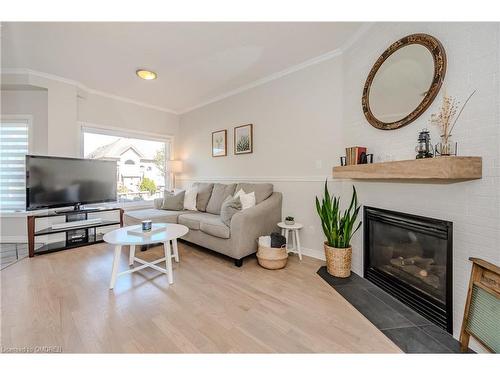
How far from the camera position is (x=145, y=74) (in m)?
2.94

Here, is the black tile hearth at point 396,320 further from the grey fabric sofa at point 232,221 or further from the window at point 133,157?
the window at point 133,157

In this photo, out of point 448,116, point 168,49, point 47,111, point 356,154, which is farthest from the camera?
point 47,111

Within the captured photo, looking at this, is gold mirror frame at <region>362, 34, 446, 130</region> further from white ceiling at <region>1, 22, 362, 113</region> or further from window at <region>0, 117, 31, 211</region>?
window at <region>0, 117, 31, 211</region>

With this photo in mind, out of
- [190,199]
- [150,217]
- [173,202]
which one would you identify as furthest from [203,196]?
[150,217]

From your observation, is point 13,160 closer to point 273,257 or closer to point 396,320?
point 273,257

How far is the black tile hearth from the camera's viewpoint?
1.26 meters

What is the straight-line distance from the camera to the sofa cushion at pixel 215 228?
243 centimetres

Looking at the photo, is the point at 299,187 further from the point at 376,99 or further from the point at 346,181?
the point at 376,99

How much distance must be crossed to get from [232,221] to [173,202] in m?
1.54

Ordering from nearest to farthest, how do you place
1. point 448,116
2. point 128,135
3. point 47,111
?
point 448,116 → point 47,111 → point 128,135

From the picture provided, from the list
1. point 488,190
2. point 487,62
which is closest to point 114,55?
point 487,62

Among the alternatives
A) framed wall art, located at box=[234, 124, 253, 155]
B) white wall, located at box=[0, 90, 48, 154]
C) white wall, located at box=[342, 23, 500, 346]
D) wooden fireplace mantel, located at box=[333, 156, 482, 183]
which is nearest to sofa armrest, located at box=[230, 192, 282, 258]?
framed wall art, located at box=[234, 124, 253, 155]

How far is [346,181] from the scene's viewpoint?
2.38 metres

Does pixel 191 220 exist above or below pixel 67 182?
below
